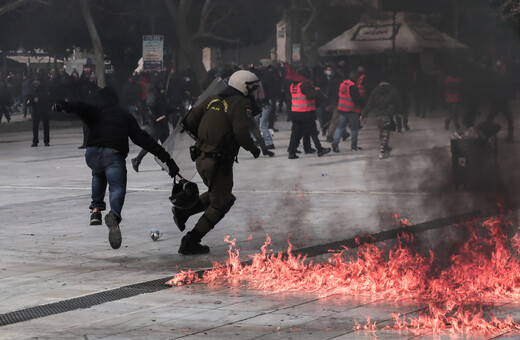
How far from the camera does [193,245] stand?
929 centimetres

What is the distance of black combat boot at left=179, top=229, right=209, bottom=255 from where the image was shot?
925 centimetres

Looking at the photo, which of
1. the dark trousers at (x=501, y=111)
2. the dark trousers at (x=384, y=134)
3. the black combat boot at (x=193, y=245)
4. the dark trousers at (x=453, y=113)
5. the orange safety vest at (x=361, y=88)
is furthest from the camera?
the dark trousers at (x=384, y=134)

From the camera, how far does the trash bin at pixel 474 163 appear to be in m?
10.3

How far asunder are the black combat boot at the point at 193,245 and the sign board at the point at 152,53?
619 inches

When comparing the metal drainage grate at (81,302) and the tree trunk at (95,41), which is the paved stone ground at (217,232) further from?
the tree trunk at (95,41)

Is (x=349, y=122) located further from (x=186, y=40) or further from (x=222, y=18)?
(x=222, y=18)

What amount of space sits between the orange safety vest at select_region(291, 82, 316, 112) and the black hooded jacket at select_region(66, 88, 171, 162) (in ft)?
32.2

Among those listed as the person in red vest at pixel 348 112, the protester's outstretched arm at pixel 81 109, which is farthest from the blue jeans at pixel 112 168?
the person in red vest at pixel 348 112

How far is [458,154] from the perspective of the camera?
11.2 meters

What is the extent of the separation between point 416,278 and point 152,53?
68.2 ft

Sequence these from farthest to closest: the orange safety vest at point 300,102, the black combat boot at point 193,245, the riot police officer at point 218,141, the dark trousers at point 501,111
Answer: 1. the orange safety vest at point 300,102
2. the black combat boot at point 193,245
3. the riot police officer at point 218,141
4. the dark trousers at point 501,111

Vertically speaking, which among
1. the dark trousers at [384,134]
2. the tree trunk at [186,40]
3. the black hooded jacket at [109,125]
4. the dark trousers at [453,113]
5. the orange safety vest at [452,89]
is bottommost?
the dark trousers at [384,134]

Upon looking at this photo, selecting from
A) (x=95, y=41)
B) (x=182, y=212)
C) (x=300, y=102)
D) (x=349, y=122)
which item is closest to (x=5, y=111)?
(x=95, y=41)

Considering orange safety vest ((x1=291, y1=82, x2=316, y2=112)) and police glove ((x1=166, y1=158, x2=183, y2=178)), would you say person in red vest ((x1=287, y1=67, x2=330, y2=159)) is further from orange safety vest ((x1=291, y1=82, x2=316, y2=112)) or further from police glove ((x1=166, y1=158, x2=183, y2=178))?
police glove ((x1=166, y1=158, x2=183, y2=178))
